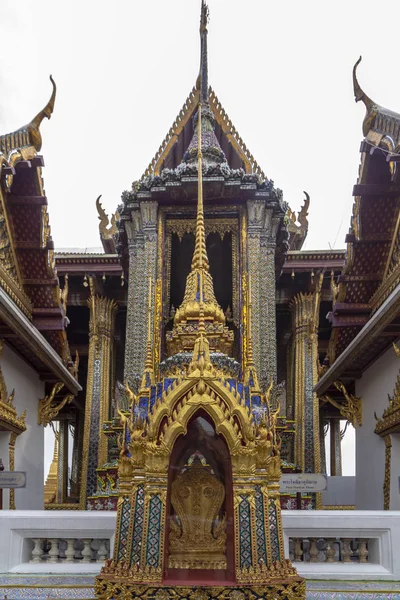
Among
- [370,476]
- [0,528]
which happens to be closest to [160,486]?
[0,528]

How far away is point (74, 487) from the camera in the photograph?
16.2m

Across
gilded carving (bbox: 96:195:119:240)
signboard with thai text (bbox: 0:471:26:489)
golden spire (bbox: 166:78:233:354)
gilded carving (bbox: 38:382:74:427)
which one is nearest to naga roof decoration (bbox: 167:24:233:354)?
golden spire (bbox: 166:78:233:354)

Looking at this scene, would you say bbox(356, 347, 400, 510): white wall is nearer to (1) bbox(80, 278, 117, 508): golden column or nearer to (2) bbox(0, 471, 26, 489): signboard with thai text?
(2) bbox(0, 471, 26, 489): signboard with thai text

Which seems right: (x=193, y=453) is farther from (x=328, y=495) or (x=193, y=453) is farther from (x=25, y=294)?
(x=328, y=495)

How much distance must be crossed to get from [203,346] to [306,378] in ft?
28.1

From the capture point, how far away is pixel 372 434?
30.2 ft

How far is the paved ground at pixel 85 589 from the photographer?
412 centimetres

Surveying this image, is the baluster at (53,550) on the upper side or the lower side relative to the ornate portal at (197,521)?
lower

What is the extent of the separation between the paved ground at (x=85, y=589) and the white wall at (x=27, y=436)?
4572 mm

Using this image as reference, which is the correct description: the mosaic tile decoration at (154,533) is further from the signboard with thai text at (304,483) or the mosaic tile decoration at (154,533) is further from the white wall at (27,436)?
the white wall at (27,436)

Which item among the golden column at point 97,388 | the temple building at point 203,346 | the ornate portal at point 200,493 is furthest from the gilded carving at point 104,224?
the ornate portal at point 200,493

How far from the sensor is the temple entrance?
4.24m

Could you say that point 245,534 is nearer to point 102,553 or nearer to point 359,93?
point 102,553

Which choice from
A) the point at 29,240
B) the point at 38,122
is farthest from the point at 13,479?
the point at 38,122
